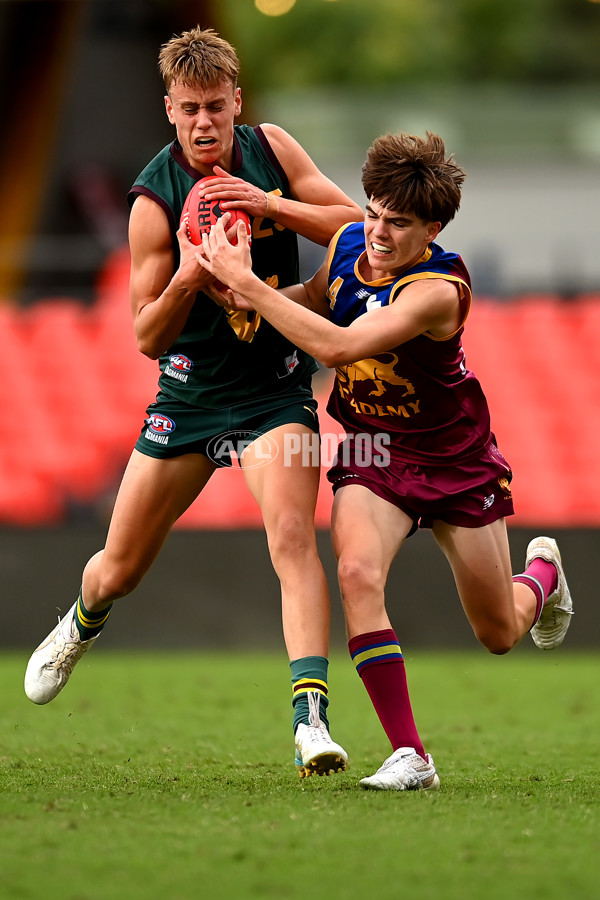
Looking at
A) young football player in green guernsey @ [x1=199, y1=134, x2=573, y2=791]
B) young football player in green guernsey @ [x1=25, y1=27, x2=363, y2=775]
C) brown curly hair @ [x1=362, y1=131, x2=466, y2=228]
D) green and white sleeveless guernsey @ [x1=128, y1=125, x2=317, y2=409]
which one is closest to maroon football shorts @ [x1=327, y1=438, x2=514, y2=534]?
young football player in green guernsey @ [x1=199, y1=134, x2=573, y2=791]

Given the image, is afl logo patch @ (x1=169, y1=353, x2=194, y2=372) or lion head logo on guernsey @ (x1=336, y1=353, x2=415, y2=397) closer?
lion head logo on guernsey @ (x1=336, y1=353, x2=415, y2=397)

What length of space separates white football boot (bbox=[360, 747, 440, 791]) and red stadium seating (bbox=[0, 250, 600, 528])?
535 centimetres

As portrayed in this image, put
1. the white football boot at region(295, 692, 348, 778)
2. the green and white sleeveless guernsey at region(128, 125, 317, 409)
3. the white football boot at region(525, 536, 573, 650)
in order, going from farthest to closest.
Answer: the white football boot at region(525, 536, 573, 650) < the green and white sleeveless guernsey at region(128, 125, 317, 409) < the white football boot at region(295, 692, 348, 778)

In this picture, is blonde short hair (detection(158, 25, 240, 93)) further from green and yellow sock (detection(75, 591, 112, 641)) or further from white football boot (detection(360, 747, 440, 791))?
white football boot (detection(360, 747, 440, 791))

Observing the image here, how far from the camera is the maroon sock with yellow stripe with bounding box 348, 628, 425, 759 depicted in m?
4.35

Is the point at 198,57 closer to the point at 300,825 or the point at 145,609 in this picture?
the point at 300,825

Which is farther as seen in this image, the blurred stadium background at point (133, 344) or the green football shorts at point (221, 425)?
the blurred stadium background at point (133, 344)

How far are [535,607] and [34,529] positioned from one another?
494cm

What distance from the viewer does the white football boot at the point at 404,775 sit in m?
4.23

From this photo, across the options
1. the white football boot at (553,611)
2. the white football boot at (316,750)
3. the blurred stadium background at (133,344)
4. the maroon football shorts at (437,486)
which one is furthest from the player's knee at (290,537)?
the blurred stadium background at (133,344)

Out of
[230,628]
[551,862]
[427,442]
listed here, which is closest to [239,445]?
[427,442]

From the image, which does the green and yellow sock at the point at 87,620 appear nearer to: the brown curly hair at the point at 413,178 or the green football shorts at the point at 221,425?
the green football shorts at the point at 221,425

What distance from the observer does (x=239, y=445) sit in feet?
15.3

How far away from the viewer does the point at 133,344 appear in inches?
403
